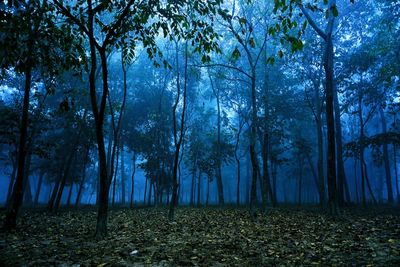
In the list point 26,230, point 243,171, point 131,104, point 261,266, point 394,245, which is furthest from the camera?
point 243,171

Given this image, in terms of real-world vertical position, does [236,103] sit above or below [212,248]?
above

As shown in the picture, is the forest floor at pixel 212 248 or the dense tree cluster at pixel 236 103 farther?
the dense tree cluster at pixel 236 103

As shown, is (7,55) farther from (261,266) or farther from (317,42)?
(317,42)

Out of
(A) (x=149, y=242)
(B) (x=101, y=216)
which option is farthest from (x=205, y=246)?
(B) (x=101, y=216)

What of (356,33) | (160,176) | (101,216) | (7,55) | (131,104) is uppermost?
(356,33)

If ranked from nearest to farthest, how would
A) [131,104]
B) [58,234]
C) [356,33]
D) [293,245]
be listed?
[293,245]
[58,234]
[356,33]
[131,104]

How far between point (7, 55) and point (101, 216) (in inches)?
216

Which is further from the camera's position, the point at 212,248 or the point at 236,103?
the point at 236,103

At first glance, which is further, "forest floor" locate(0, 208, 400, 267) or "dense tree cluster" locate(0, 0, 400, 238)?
"dense tree cluster" locate(0, 0, 400, 238)

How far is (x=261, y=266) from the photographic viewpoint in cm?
570

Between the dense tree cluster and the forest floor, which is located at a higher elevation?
the dense tree cluster

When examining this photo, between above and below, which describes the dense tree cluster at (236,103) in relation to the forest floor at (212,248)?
above

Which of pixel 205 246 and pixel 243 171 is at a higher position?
pixel 243 171

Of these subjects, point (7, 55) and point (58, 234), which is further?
point (58, 234)
